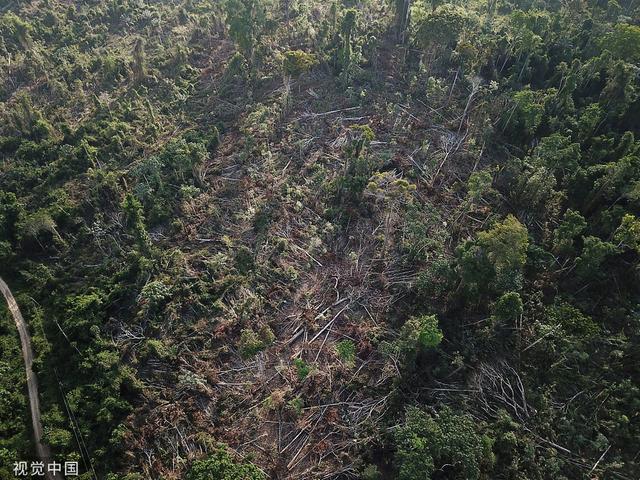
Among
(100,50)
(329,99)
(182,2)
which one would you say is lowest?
(329,99)

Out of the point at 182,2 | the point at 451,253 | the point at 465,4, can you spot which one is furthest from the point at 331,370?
the point at 182,2

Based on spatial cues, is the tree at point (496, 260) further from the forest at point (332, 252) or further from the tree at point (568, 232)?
the tree at point (568, 232)

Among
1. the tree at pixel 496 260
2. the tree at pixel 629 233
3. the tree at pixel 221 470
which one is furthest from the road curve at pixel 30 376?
the tree at pixel 629 233

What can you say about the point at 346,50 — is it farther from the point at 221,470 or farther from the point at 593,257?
the point at 221,470

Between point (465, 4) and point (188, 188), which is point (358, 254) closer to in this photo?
point (188, 188)

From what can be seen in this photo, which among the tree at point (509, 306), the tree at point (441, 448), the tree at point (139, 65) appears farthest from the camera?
the tree at point (139, 65)
